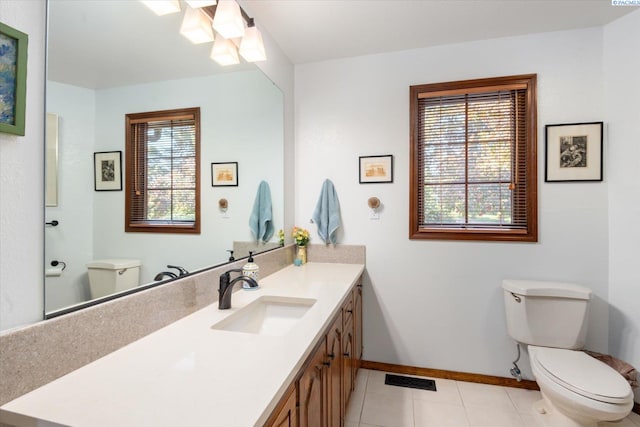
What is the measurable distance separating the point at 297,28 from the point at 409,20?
0.76 m

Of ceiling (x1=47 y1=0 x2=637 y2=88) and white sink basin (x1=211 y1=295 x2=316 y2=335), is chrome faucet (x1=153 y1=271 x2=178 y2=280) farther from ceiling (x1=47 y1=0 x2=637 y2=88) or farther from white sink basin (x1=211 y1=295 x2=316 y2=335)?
ceiling (x1=47 y1=0 x2=637 y2=88)

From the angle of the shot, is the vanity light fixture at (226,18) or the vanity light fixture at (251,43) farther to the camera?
the vanity light fixture at (251,43)

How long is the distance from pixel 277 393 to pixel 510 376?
221 centimetres

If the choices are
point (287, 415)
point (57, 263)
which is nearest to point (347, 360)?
point (287, 415)

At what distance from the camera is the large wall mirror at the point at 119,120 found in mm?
863

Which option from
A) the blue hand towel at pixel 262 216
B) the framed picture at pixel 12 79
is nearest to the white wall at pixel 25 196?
the framed picture at pixel 12 79

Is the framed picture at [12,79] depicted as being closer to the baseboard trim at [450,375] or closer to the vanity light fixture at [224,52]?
the vanity light fixture at [224,52]

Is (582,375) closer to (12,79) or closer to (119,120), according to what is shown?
(119,120)

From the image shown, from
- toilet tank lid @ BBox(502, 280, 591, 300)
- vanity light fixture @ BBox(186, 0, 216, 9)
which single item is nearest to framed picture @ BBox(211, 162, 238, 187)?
vanity light fixture @ BBox(186, 0, 216, 9)

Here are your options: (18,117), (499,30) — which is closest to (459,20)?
(499,30)

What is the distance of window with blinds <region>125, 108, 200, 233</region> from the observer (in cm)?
112

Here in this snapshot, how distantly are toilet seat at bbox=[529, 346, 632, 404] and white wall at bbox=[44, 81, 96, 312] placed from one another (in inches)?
85.8

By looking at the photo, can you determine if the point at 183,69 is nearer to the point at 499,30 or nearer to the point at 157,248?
the point at 157,248

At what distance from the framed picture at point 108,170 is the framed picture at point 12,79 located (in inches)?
9.8
